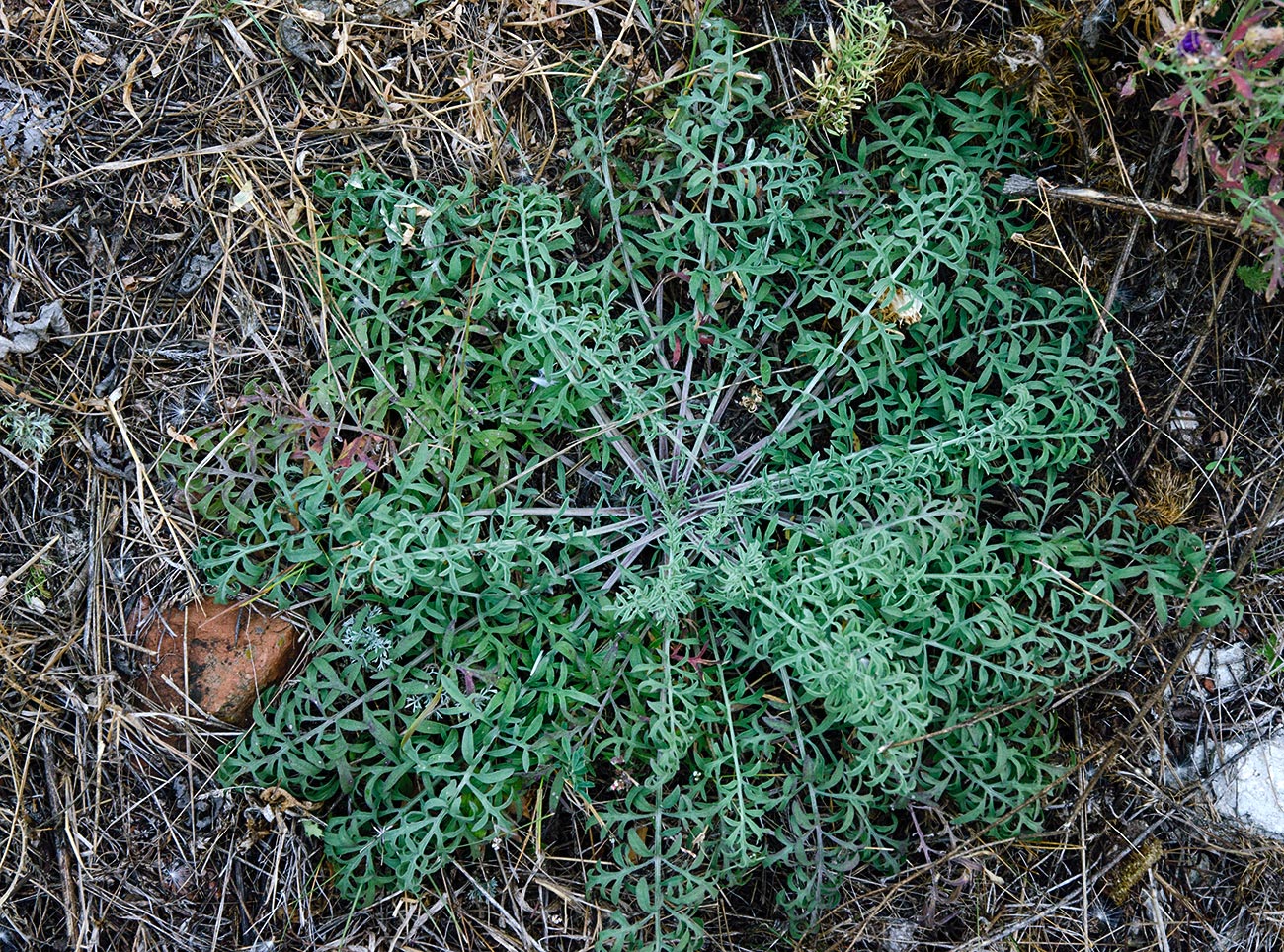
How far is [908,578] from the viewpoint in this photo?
2.72 m

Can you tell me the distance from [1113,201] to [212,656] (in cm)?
327

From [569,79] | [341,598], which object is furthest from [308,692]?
[569,79]

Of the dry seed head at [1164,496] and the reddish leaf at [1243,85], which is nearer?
the reddish leaf at [1243,85]

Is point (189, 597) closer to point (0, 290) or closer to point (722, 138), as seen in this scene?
point (0, 290)

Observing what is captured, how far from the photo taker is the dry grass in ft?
9.62

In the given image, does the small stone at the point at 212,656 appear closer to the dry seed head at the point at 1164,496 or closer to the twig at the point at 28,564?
the twig at the point at 28,564

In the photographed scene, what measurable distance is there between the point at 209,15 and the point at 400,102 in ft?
2.17

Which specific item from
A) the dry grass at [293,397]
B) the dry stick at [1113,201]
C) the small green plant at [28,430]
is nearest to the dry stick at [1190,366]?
the dry grass at [293,397]

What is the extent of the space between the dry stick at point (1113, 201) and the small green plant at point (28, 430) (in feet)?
10.5

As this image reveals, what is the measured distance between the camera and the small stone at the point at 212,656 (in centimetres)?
294

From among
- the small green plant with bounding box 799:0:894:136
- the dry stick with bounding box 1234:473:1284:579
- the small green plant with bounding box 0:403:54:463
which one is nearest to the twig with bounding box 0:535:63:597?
the small green plant with bounding box 0:403:54:463

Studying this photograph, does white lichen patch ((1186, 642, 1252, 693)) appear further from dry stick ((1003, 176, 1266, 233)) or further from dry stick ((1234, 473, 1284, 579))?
dry stick ((1003, 176, 1266, 233))

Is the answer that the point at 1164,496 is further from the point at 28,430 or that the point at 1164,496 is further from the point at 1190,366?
the point at 28,430

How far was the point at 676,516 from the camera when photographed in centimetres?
301
